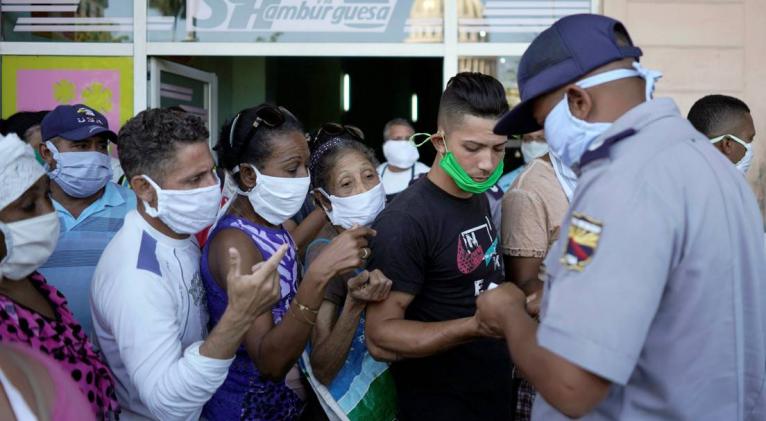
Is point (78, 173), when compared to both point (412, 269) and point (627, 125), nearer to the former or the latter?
point (412, 269)

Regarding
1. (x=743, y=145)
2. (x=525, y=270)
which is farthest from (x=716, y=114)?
(x=525, y=270)

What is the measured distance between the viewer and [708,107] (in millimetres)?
3934

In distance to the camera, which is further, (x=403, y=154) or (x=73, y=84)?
(x=403, y=154)

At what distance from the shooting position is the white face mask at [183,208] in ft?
7.73

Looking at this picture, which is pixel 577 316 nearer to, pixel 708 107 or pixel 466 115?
pixel 466 115

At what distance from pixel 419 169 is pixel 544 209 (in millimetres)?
4792

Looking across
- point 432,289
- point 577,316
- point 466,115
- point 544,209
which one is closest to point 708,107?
point 544,209

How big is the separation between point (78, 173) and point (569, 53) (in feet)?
8.16

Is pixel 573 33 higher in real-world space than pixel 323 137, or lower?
higher

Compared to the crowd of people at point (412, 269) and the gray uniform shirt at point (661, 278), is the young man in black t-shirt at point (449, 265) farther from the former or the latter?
the gray uniform shirt at point (661, 278)

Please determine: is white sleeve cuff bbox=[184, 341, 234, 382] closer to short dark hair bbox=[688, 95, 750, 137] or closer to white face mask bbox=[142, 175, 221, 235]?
white face mask bbox=[142, 175, 221, 235]

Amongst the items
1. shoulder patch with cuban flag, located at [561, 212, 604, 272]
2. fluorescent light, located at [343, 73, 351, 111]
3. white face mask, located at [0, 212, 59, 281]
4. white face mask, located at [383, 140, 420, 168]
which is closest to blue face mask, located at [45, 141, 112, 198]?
white face mask, located at [0, 212, 59, 281]

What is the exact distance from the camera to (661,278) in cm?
140

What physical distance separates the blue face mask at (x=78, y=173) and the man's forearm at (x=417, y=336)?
1708 mm
